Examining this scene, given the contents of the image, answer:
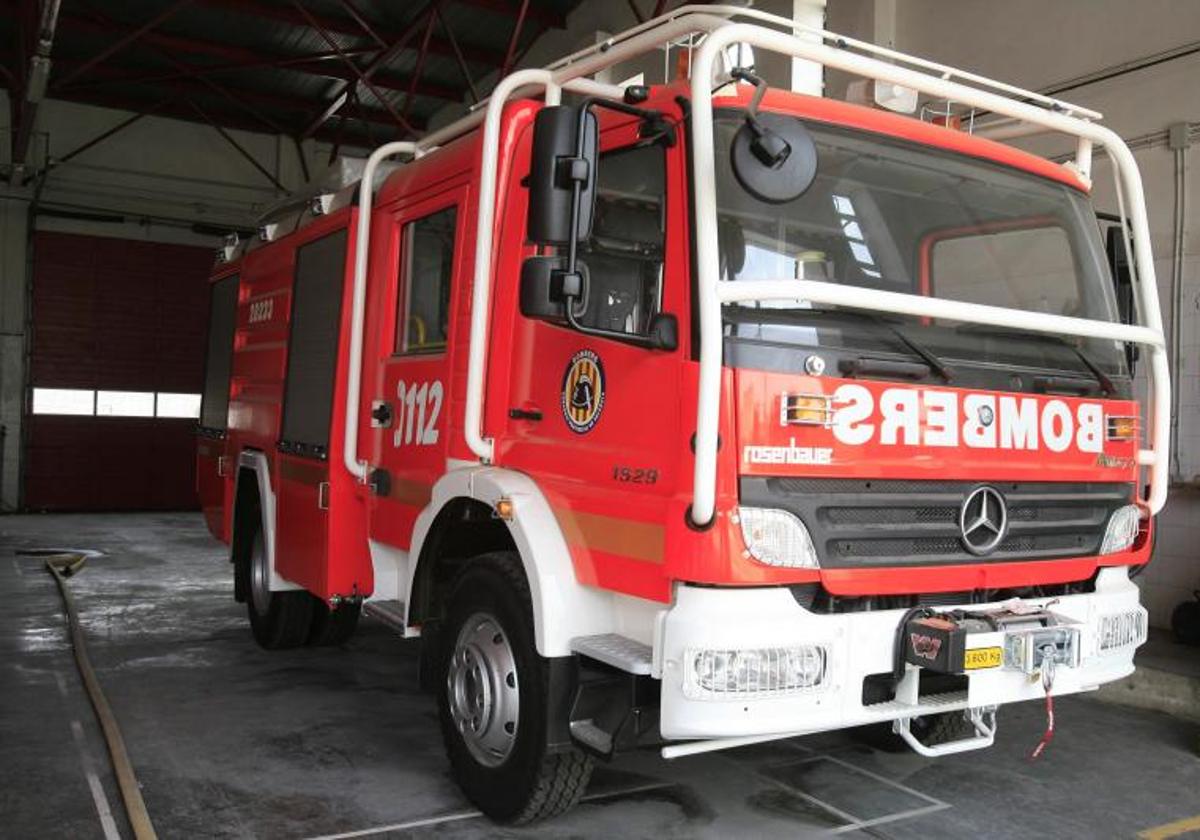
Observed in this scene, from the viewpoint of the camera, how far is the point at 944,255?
→ 11.5 feet

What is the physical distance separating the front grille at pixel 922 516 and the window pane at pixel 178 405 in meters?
14.5

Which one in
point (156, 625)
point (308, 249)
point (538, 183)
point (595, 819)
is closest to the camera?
point (538, 183)

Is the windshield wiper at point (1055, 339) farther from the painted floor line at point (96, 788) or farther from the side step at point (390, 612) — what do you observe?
the painted floor line at point (96, 788)

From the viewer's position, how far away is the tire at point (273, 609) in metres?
6.14

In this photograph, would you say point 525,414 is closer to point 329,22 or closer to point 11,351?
point 329,22

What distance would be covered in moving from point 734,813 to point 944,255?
81.7 inches

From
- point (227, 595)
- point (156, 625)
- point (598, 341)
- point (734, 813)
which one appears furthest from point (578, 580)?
point (227, 595)

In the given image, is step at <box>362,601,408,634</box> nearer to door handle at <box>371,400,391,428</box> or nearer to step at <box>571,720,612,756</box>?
door handle at <box>371,400,391,428</box>

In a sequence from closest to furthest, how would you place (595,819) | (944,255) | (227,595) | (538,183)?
(538,183) → (944,255) → (595,819) → (227,595)

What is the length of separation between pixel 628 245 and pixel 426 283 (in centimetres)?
149

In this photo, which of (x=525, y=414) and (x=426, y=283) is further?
(x=426, y=283)

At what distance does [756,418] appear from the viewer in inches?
114

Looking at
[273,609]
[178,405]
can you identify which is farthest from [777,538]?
[178,405]

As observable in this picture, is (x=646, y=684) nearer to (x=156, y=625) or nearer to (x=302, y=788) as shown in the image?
(x=302, y=788)
